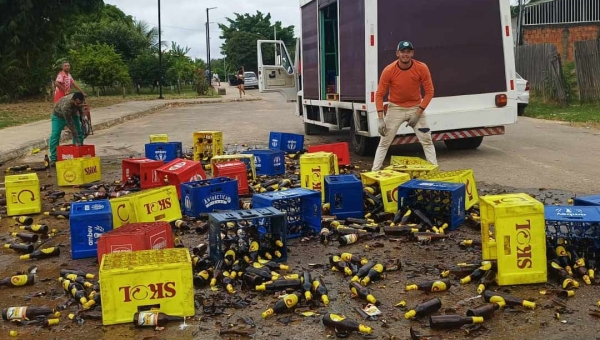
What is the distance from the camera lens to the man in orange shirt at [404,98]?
1012cm

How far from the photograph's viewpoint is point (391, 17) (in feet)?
39.1

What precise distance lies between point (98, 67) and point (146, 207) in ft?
131

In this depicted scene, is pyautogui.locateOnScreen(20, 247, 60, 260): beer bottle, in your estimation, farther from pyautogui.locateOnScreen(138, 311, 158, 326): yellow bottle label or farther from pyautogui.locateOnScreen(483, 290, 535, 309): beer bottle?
pyautogui.locateOnScreen(483, 290, 535, 309): beer bottle

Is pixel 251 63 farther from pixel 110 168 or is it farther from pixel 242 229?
pixel 242 229

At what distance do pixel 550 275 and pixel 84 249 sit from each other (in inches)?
175

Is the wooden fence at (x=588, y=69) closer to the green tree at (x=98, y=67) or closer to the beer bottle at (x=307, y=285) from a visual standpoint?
the beer bottle at (x=307, y=285)

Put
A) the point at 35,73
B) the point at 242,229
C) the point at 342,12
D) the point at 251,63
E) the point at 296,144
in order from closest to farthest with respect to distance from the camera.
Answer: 1. the point at 242,229
2. the point at 342,12
3. the point at 296,144
4. the point at 35,73
5. the point at 251,63

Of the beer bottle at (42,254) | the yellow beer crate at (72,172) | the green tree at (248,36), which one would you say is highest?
the green tree at (248,36)

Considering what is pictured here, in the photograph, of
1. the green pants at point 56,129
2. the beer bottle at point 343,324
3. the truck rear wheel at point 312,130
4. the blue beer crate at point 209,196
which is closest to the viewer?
the beer bottle at point 343,324

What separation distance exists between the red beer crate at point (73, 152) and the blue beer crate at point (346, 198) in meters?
6.32

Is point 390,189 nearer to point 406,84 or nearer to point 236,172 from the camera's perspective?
point 236,172

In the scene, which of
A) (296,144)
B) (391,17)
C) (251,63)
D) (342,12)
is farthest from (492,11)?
(251,63)

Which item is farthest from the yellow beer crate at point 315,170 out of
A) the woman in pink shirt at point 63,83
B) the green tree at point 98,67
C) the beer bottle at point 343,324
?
the green tree at point 98,67

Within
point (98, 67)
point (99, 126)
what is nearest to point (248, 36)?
point (98, 67)
